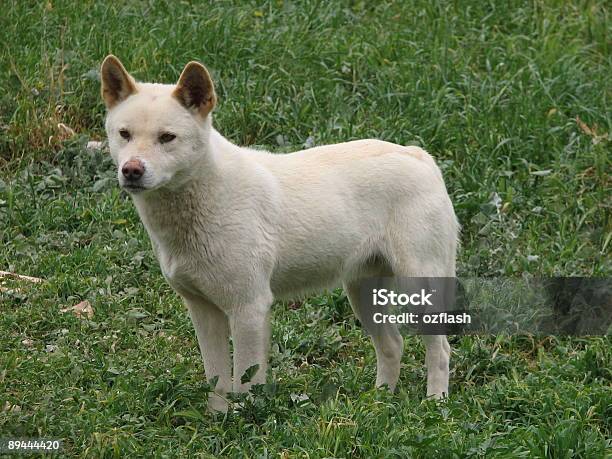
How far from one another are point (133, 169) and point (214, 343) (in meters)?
1.17

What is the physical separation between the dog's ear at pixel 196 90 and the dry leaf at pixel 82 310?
203 cm

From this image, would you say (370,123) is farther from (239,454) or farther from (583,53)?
(239,454)

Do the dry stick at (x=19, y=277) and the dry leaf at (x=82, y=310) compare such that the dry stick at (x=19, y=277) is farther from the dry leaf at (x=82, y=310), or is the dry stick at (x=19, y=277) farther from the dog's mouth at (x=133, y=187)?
the dog's mouth at (x=133, y=187)

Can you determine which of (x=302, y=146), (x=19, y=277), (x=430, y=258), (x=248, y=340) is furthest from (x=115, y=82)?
(x=302, y=146)

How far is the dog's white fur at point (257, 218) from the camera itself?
5398 millimetres

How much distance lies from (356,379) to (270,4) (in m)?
4.85

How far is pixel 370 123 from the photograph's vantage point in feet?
29.2

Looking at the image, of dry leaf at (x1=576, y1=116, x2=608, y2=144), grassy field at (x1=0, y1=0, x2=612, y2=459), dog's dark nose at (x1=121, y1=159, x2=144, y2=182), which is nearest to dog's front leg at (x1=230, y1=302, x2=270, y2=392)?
grassy field at (x1=0, y1=0, x2=612, y2=459)

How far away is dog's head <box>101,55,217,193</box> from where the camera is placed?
5.19 meters

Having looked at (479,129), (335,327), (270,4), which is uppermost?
(270,4)

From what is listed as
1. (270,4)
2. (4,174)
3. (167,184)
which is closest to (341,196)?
(167,184)

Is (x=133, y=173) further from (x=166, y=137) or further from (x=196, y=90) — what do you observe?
(x=196, y=90)
